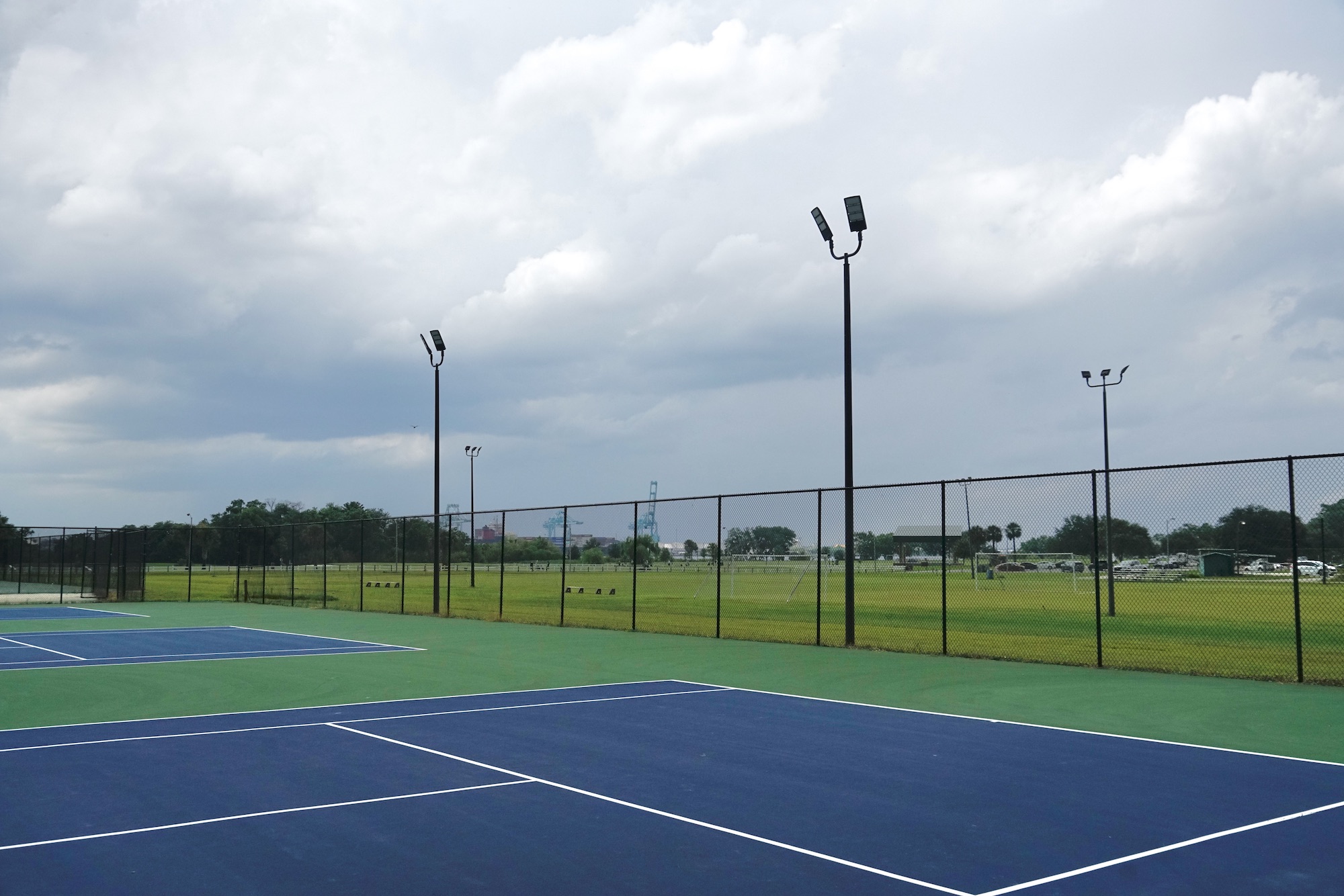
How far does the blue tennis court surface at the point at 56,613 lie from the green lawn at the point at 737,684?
13.9 metres

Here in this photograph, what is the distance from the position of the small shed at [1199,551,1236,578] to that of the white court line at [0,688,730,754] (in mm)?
14800

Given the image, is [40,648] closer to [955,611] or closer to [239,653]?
[239,653]

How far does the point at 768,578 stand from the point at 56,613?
31699 millimetres

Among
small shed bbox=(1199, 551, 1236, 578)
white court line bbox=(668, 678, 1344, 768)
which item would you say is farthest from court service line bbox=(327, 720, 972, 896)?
small shed bbox=(1199, 551, 1236, 578)

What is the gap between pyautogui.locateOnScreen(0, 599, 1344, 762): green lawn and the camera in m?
11.1

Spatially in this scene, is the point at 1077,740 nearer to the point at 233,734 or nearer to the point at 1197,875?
the point at 1197,875

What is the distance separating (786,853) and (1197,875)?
208 cm

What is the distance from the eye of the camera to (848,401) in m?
19.4

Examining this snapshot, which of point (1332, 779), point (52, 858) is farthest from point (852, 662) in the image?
point (52, 858)

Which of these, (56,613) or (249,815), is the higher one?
(249,815)

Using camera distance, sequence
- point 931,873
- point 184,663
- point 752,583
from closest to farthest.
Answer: point 931,873 → point 184,663 → point 752,583

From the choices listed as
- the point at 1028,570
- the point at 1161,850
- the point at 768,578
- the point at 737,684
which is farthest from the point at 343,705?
the point at 768,578

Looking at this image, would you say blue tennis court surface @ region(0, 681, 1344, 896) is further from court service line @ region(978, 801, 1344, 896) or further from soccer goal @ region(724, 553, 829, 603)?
soccer goal @ region(724, 553, 829, 603)

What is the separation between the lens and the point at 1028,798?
7461 mm
